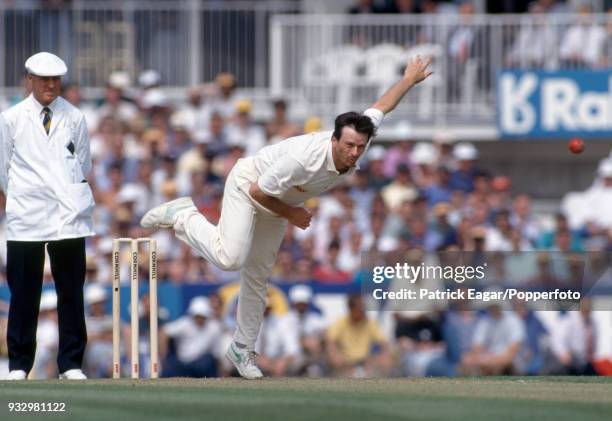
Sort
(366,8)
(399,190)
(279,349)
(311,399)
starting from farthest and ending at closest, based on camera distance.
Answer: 1. (366,8)
2. (399,190)
3. (279,349)
4. (311,399)

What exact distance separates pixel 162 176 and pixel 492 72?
16.3ft

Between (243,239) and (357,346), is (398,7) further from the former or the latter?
(243,239)

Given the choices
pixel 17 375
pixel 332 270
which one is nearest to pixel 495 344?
pixel 332 270

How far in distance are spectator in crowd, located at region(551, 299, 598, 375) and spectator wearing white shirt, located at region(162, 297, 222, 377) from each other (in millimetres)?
3024

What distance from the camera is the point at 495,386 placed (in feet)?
33.9

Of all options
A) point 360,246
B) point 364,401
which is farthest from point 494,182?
point 364,401

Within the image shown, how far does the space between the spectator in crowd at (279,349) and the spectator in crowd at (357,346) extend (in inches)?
12.5

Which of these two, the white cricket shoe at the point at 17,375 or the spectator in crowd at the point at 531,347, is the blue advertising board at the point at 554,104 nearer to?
the spectator in crowd at the point at 531,347

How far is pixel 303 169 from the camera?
34.1 ft

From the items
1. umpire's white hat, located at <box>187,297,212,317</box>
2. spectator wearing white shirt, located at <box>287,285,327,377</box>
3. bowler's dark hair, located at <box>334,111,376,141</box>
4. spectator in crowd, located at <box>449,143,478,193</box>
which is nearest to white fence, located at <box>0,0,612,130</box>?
spectator in crowd, located at <box>449,143,478,193</box>

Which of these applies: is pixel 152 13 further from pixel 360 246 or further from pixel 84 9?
pixel 360 246

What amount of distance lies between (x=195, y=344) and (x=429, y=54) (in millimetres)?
6507

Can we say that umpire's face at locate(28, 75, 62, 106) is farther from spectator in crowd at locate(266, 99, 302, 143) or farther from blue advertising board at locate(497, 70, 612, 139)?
blue advertising board at locate(497, 70, 612, 139)

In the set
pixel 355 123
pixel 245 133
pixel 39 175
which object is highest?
pixel 355 123
